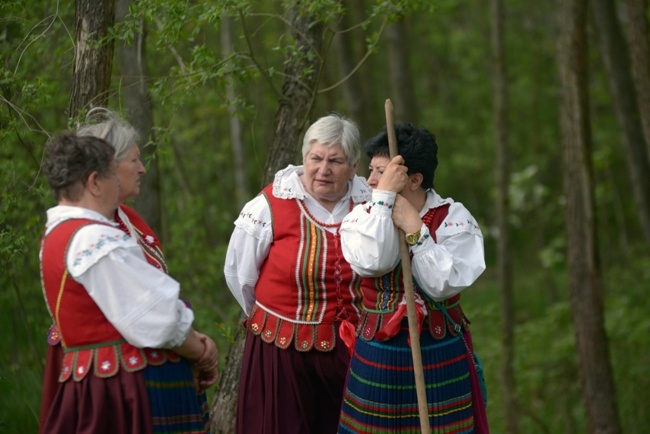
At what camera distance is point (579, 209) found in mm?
7949

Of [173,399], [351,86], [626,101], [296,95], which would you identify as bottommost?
[173,399]

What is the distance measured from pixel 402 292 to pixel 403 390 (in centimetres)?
42

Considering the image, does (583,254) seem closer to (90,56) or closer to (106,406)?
(90,56)

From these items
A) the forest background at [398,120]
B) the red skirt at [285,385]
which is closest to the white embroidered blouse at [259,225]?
the red skirt at [285,385]

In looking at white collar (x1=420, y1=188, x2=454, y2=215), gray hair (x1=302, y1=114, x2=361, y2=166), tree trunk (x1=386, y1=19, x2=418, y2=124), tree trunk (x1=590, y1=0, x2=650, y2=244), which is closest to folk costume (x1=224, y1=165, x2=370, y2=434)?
gray hair (x1=302, y1=114, x2=361, y2=166)

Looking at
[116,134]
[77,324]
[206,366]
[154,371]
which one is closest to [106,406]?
[154,371]

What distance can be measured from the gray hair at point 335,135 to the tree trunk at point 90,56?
112 cm

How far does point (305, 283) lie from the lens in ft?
13.4

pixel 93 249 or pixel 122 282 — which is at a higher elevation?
pixel 93 249

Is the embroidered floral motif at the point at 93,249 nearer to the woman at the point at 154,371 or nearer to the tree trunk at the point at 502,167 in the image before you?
the woman at the point at 154,371

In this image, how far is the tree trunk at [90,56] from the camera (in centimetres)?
439

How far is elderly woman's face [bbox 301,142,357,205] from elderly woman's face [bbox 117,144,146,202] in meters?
0.99

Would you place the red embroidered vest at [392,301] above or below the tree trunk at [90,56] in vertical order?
below

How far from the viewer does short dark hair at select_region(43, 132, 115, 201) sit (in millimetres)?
3080
